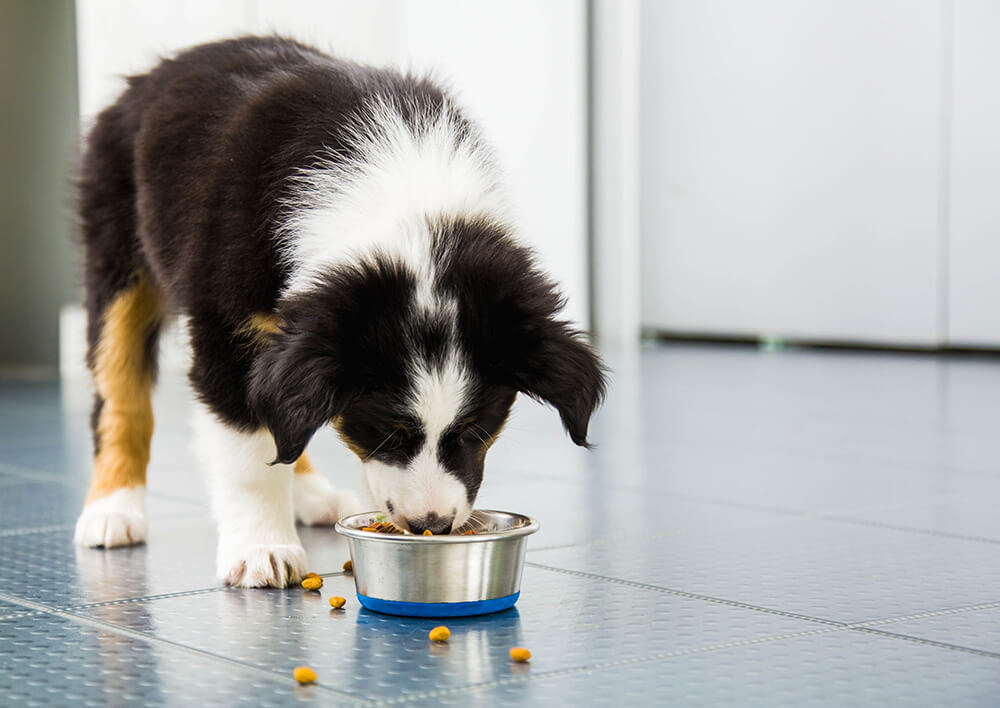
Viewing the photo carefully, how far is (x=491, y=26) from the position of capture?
32.6 ft

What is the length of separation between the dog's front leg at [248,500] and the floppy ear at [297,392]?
0.49 metres

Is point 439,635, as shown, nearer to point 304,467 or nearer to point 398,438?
point 398,438

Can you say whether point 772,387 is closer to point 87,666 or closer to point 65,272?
point 65,272

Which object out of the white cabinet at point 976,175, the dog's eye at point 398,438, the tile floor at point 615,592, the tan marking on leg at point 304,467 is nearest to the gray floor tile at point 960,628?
the tile floor at point 615,592

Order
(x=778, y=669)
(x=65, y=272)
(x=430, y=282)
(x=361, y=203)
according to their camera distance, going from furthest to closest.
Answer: (x=65, y=272)
(x=361, y=203)
(x=430, y=282)
(x=778, y=669)

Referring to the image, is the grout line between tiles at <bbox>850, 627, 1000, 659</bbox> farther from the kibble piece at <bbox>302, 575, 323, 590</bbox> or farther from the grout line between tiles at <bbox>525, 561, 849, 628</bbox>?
the kibble piece at <bbox>302, 575, 323, 590</bbox>

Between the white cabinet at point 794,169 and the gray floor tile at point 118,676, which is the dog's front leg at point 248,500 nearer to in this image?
the gray floor tile at point 118,676

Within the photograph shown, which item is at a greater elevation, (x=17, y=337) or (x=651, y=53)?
(x=651, y=53)

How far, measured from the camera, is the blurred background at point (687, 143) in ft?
26.1

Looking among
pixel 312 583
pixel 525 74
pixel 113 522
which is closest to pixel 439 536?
pixel 312 583

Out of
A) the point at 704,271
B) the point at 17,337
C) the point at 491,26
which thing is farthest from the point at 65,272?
the point at 704,271

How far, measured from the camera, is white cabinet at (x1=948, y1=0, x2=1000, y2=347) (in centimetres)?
820

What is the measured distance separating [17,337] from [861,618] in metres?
6.50

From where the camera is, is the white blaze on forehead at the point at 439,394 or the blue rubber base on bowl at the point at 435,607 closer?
the white blaze on forehead at the point at 439,394
